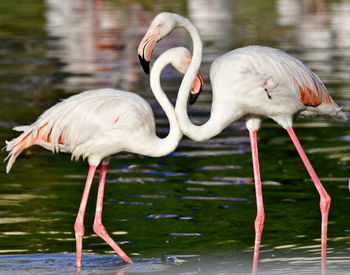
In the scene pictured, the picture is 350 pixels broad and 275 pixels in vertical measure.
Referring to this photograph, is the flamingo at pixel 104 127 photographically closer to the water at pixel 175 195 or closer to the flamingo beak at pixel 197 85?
the flamingo beak at pixel 197 85

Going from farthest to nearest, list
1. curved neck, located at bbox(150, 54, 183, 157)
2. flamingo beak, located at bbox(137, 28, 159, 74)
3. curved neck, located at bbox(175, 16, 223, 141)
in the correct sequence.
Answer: curved neck, located at bbox(150, 54, 183, 157) → curved neck, located at bbox(175, 16, 223, 141) → flamingo beak, located at bbox(137, 28, 159, 74)

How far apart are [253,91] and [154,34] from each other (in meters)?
0.85

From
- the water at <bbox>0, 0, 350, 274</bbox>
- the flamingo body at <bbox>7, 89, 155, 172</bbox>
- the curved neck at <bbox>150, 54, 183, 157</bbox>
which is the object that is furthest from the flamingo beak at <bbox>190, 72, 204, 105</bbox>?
the water at <bbox>0, 0, 350, 274</bbox>

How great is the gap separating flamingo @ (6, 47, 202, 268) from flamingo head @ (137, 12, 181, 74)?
19 cm

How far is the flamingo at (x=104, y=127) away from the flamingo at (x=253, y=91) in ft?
0.47

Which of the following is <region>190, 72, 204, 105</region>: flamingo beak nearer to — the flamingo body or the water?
the flamingo body

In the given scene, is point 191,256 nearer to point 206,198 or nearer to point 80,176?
point 206,198

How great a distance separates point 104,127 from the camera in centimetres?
699

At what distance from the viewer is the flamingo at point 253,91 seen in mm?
6891

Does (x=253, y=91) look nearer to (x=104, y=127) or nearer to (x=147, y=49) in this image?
(x=147, y=49)

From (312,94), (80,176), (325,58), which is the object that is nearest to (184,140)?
(80,176)

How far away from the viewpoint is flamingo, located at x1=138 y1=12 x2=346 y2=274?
689cm

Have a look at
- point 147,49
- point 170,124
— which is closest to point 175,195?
point 170,124

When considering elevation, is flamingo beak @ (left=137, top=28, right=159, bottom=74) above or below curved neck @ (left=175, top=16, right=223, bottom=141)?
above
